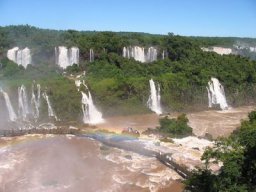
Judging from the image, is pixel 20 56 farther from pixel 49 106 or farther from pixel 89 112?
pixel 89 112

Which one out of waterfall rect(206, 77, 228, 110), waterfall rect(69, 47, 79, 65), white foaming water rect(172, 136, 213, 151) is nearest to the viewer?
white foaming water rect(172, 136, 213, 151)

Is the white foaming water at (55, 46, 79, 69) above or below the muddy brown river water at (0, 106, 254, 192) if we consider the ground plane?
above

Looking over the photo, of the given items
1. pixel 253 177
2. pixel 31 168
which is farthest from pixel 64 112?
pixel 253 177

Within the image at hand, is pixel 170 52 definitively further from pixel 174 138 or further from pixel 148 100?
pixel 174 138

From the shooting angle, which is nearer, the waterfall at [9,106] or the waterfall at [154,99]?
the waterfall at [9,106]

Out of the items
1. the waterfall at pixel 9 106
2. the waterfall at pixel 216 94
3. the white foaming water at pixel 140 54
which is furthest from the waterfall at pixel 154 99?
the waterfall at pixel 9 106

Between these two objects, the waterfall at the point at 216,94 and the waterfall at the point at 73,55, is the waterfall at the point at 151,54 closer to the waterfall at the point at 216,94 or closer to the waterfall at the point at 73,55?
the waterfall at the point at 73,55

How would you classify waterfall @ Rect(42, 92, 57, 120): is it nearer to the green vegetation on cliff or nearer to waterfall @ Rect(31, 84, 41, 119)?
waterfall @ Rect(31, 84, 41, 119)

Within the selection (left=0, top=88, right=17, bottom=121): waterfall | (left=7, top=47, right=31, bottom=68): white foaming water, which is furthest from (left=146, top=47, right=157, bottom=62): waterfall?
(left=0, top=88, right=17, bottom=121): waterfall
